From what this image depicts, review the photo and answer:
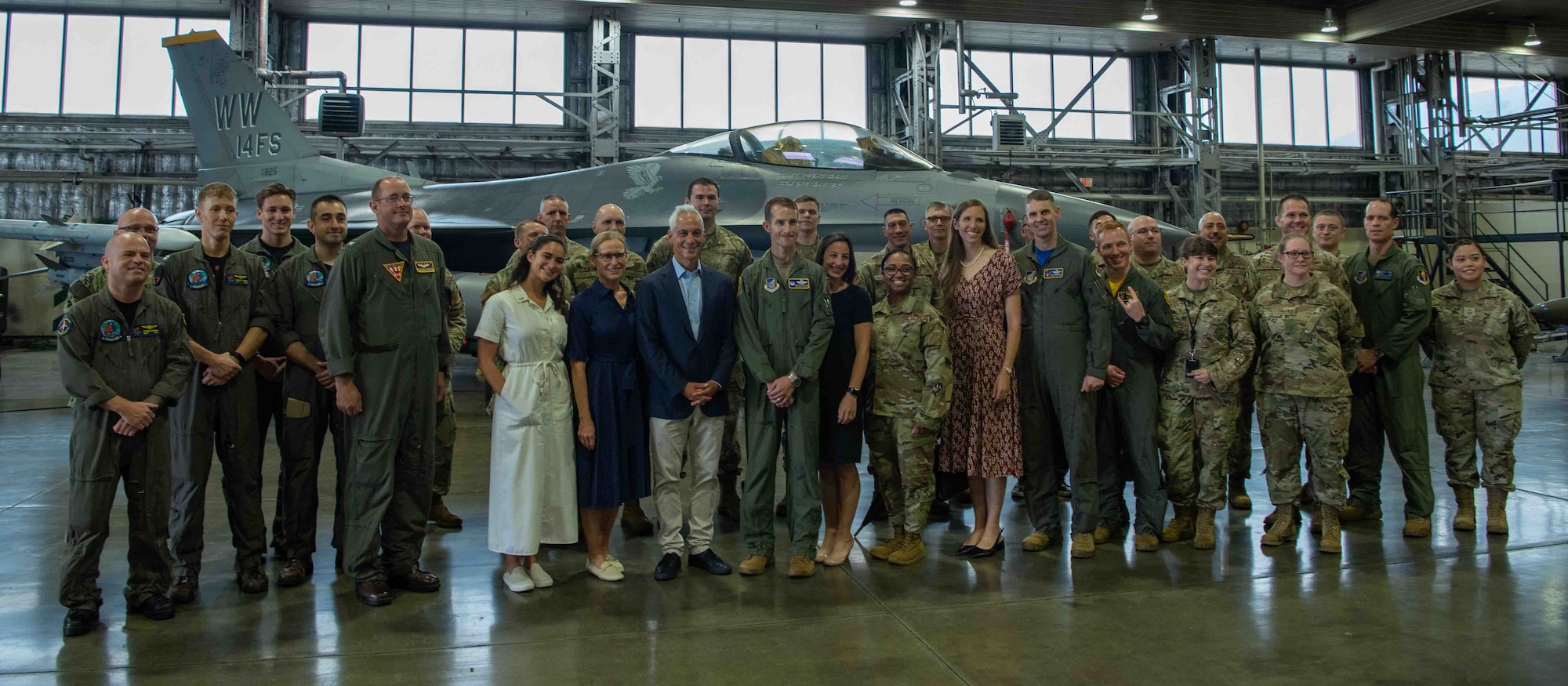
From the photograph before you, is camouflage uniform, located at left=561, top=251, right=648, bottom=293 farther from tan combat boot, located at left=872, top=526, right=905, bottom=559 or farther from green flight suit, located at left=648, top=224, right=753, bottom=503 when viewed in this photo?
tan combat boot, located at left=872, top=526, right=905, bottom=559

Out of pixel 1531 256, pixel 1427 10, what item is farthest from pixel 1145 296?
pixel 1531 256

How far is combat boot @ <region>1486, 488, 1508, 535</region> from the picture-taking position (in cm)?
468

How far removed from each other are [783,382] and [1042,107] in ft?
64.3

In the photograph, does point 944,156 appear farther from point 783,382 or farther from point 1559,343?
point 783,382

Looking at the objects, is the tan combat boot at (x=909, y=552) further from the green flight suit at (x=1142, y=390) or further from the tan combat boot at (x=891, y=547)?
the green flight suit at (x=1142, y=390)

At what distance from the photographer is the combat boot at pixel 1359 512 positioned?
5.07 metres

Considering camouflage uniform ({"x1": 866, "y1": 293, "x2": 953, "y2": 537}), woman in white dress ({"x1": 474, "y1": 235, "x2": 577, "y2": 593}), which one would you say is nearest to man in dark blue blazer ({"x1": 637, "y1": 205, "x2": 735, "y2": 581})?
woman in white dress ({"x1": 474, "y1": 235, "x2": 577, "y2": 593})

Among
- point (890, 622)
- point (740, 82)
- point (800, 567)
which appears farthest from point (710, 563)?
point (740, 82)

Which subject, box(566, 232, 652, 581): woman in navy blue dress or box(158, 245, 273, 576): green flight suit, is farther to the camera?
box(566, 232, 652, 581): woman in navy blue dress

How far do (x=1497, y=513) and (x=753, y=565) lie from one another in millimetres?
3824

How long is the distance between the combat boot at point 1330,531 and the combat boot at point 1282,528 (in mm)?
143

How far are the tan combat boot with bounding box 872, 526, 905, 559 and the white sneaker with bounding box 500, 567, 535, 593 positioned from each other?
1.60m

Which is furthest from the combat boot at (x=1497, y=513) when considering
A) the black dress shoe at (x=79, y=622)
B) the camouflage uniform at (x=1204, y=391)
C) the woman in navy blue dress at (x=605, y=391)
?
the black dress shoe at (x=79, y=622)

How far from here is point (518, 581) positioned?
3.95 meters
